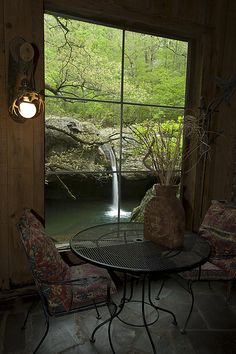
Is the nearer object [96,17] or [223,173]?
[96,17]

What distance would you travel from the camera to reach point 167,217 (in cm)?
178

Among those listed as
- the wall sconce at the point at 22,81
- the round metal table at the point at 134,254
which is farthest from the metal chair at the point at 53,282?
the wall sconce at the point at 22,81

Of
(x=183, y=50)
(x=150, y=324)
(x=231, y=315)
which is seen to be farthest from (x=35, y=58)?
(x=231, y=315)

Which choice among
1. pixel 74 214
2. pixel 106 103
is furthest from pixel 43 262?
pixel 74 214

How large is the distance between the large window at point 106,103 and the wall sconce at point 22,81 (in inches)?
27.3

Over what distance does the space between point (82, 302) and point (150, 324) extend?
62cm

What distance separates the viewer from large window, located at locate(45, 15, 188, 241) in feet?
9.70

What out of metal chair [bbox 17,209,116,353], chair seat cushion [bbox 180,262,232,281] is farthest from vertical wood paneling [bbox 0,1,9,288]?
chair seat cushion [bbox 180,262,232,281]

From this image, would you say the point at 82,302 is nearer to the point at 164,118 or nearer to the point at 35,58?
the point at 35,58

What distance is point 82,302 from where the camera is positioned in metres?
1.73

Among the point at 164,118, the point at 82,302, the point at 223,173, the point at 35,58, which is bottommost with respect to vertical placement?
the point at 82,302

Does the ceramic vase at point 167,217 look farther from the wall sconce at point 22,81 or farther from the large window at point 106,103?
the wall sconce at point 22,81

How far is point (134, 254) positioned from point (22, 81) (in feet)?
4.90

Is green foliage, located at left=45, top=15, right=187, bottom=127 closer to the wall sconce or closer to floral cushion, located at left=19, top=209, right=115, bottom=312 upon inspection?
the wall sconce
